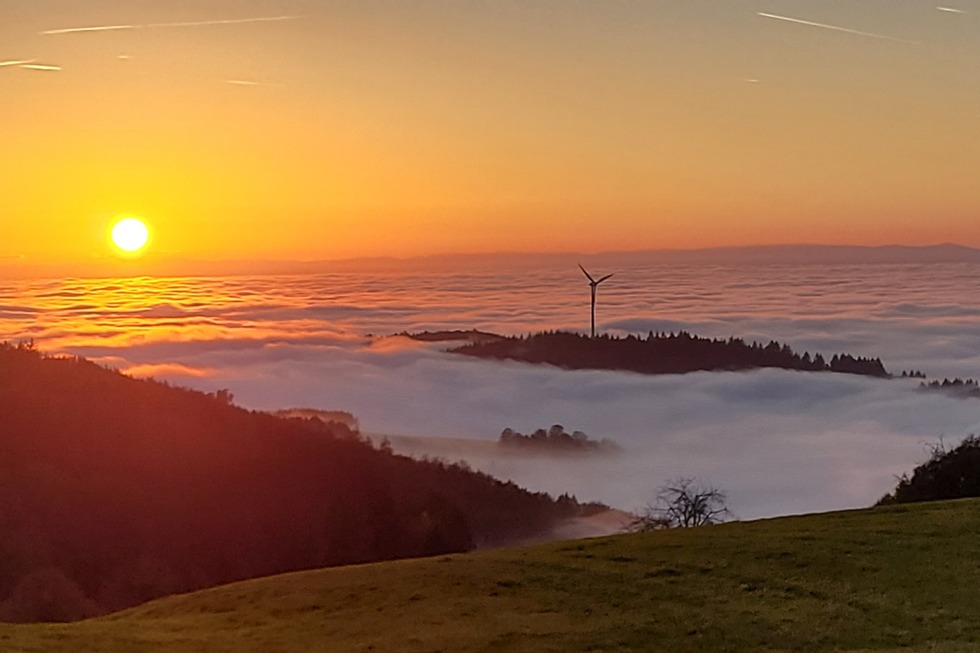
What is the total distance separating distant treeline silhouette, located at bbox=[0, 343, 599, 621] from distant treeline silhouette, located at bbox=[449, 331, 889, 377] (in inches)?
762

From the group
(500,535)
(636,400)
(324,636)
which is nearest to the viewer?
(324,636)

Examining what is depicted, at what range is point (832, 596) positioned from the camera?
32.0 ft

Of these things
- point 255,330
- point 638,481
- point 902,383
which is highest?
point 255,330

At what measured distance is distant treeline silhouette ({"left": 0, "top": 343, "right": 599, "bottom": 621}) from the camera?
90.5 ft

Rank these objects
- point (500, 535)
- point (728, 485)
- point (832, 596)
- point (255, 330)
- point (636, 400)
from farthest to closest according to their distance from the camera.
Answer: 1. point (636, 400)
2. point (255, 330)
3. point (728, 485)
4. point (500, 535)
5. point (832, 596)

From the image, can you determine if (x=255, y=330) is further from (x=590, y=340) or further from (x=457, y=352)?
(x=590, y=340)

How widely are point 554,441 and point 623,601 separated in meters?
50.5

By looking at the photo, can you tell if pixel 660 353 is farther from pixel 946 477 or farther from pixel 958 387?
pixel 946 477

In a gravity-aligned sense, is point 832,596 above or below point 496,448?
above

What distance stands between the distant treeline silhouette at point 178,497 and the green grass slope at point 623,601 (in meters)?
15.7

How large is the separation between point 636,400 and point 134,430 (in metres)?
33.7

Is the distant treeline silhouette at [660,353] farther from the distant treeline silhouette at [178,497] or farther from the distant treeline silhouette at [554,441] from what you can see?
the distant treeline silhouette at [178,497]

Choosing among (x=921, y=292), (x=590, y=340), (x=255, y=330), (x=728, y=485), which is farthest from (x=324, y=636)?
(x=921, y=292)

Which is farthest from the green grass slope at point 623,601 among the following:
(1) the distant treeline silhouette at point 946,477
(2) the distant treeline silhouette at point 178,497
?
(2) the distant treeline silhouette at point 178,497
